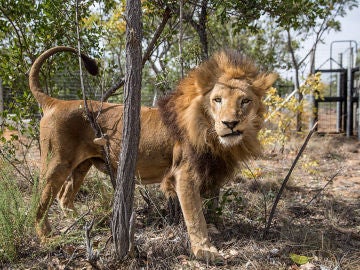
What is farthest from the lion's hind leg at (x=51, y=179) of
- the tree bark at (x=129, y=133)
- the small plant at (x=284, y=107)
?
the small plant at (x=284, y=107)

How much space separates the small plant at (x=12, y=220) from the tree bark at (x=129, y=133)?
75 centimetres

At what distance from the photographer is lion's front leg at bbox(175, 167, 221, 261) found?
2854mm

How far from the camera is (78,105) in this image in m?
3.39

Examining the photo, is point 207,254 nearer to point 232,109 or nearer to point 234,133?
point 234,133

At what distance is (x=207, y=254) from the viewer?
2834 millimetres

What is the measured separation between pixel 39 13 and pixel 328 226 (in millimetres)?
3838

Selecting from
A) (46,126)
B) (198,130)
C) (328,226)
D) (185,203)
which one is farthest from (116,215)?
(328,226)

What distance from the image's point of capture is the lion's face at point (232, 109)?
269 cm

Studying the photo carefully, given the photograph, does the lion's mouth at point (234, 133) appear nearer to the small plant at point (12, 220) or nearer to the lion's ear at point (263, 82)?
the lion's ear at point (263, 82)

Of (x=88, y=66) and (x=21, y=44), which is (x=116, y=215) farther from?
(x=21, y=44)

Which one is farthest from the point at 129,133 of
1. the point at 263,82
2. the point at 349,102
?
the point at 349,102

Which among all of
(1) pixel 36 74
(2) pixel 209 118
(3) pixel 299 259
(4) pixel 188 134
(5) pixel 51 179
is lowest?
(3) pixel 299 259

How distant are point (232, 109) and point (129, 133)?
2.52 feet

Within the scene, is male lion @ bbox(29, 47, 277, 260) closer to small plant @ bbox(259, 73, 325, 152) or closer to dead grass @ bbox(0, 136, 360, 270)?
dead grass @ bbox(0, 136, 360, 270)
